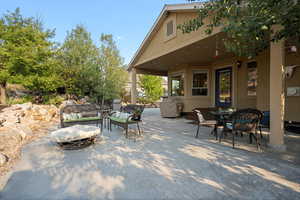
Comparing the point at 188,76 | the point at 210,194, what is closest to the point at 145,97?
the point at 188,76

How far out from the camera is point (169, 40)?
6051 millimetres

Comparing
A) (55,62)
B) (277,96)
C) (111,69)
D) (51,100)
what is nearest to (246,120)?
(277,96)

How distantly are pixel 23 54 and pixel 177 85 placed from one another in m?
8.01

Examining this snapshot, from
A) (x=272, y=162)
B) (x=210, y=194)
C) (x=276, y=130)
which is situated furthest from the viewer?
(x=276, y=130)

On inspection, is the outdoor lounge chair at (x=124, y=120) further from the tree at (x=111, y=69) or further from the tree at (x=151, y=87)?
the tree at (x=151, y=87)

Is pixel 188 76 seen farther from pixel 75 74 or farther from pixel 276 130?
pixel 75 74

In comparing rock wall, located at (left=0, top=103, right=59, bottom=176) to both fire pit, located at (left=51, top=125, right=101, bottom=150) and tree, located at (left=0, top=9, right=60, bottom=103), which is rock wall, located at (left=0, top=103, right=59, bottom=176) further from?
tree, located at (left=0, top=9, right=60, bottom=103)

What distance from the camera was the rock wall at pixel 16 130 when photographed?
9.16 ft

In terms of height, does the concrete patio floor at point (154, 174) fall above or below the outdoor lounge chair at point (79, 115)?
below

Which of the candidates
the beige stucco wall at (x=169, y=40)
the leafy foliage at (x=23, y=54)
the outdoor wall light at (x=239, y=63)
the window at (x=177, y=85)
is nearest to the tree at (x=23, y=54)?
the leafy foliage at (x=23, y=54)

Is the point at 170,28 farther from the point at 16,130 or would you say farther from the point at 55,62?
the point at 55,62

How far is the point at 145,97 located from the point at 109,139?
13479mm

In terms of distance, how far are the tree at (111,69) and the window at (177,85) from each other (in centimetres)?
432

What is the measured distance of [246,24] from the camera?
1831 millimetres
